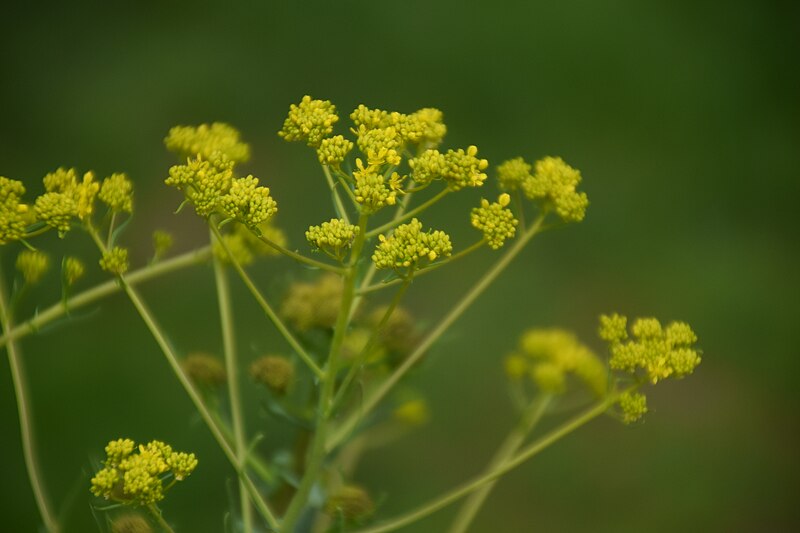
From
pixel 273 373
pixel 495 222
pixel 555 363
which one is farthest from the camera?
pixel 555 363

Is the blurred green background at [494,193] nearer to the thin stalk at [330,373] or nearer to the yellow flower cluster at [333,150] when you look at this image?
the thin stalk at [330,373]

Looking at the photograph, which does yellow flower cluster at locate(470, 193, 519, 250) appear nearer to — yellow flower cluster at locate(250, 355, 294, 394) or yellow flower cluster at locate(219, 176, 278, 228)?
yellow flower cluster at locate(219, 176, 278, 228)

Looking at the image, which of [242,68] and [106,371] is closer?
[106,371]

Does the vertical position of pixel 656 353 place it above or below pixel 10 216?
below

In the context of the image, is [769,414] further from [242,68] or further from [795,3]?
[242,68]

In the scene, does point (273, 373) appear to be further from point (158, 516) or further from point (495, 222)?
point (495, 222)

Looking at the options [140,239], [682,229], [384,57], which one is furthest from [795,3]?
[140,239]

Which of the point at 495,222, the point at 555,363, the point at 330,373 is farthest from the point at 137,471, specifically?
the point at 555,363
